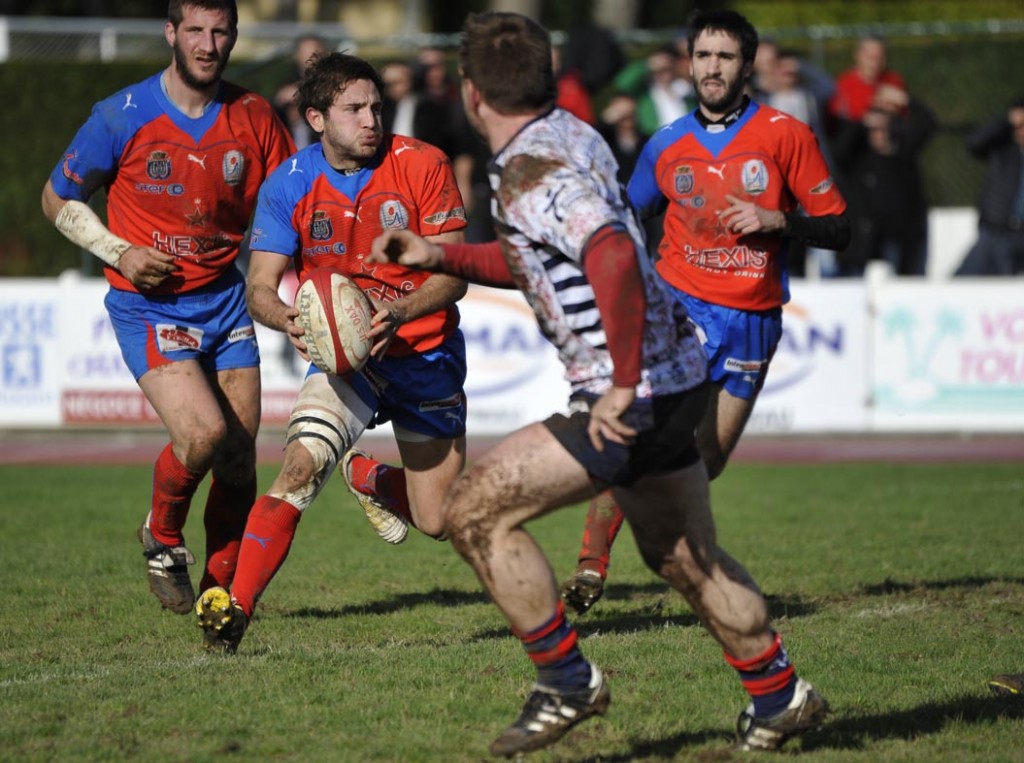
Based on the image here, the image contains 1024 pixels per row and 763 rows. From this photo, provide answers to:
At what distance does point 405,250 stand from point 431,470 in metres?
2.32

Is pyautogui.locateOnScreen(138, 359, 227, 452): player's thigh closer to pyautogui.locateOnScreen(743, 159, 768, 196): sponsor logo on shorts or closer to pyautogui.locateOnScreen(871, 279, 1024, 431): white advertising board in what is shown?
pyautogui.locateOnScreen(743, 159, 768, 196): sponsor logo on shorts

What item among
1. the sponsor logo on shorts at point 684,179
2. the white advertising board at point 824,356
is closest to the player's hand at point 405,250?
the sponsor logo on shorts at point 684,179

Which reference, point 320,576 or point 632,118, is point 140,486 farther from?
point 632,118

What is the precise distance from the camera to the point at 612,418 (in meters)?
4.48

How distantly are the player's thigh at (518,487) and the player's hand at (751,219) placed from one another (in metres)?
2.00

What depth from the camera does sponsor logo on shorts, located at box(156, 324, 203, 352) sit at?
267 inches

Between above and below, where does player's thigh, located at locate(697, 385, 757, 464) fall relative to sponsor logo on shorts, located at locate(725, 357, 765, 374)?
below

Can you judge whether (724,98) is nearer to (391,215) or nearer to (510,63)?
(391,215)

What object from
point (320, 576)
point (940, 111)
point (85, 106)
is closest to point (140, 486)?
point (320, 576)

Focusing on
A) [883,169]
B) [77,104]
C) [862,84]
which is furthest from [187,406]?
[77,104]

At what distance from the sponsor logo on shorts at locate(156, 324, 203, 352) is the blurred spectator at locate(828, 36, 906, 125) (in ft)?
33.9

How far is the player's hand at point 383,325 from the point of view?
608 cm

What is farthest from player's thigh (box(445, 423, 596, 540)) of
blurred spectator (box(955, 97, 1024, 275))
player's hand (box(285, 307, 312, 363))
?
blurred spectator (box(955, 97, 1024, 275))

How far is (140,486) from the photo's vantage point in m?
11.9
